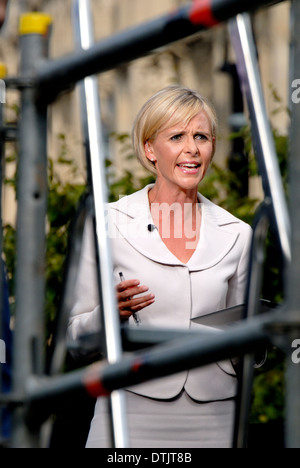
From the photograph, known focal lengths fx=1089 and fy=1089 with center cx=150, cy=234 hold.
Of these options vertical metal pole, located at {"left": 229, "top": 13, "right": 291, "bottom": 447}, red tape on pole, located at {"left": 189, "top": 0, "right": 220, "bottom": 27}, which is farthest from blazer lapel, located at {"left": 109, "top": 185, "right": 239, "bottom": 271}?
red tape on pole, located at {"left": 189, "top": 0, "right": 220, "bottom": 27}

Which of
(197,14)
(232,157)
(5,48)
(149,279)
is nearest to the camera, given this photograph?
(197,14)

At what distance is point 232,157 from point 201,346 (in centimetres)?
398

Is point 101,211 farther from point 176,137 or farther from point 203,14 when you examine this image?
point 176,137

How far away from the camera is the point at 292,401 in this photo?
135 centimetres

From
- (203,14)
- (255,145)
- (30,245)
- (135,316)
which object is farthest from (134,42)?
(135,316)

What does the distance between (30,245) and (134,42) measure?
0.34 m

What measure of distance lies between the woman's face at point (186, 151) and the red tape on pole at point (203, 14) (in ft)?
4.28

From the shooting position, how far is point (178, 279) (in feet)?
9.09

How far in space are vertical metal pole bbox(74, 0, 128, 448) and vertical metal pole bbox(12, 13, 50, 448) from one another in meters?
0.20

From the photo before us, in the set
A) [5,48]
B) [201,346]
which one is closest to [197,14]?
[201,346]

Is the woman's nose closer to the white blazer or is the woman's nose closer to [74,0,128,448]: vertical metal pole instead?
the white blazer

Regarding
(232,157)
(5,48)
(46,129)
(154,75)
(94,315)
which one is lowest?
(94,315)
